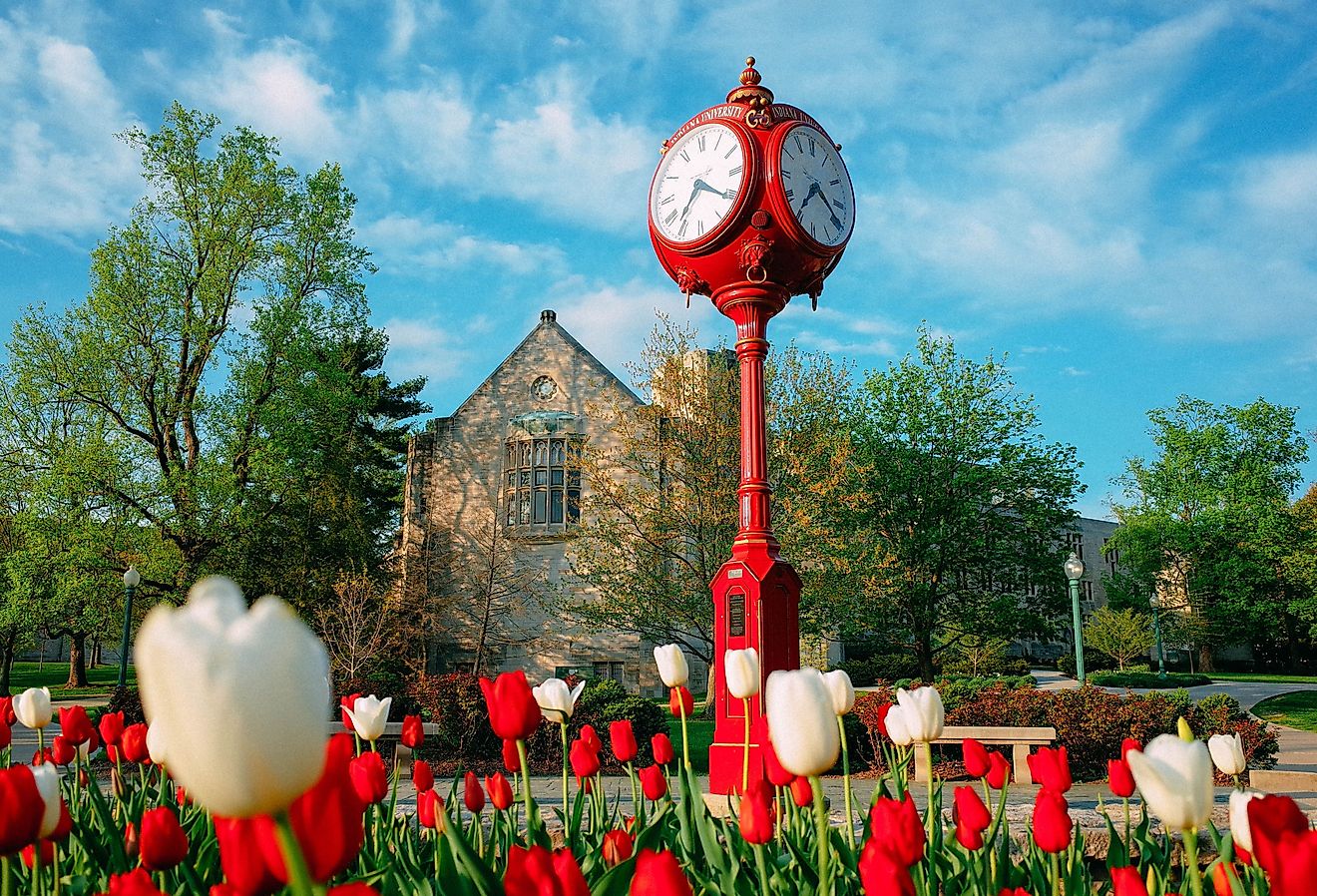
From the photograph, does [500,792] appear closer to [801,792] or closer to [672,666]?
[672,666]

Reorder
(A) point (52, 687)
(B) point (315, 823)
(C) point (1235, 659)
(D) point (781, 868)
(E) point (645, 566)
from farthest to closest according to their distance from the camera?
(C) point (1235, 659) < (A) point (52, 687) < (E) point (645, 566) < (D) point (781, 868) < (B) point (315, 823)

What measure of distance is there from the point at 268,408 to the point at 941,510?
54.0ft

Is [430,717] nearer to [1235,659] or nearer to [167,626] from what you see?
[167,626]

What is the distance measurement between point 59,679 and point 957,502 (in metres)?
31.9

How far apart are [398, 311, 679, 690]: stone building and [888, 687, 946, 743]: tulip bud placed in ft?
67.8

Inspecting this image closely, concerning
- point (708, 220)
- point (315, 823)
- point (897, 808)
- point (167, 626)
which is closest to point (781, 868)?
point (897, 808)

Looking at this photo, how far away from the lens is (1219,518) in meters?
36.4

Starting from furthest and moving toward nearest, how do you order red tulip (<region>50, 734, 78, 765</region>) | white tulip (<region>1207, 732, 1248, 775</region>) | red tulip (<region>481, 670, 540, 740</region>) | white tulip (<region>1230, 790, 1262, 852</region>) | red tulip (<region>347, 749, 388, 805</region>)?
1. red tulip (<region>50, 734, 78, 765</region>)
2. white tulip (<region>1207, 732, 1248, 775</region>)
3. red tulip (<region>347, 749, 388, 805</region>)
4. red tulip (<region>481, 670, 540, 740</region>)
5. white tulip (<region>1230, 790, 1262, 852</region>)

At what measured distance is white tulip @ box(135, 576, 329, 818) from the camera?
2.72ft

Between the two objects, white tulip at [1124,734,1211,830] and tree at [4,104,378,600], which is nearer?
white tulip at [1124,734,1211,830]

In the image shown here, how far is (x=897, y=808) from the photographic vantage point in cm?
190

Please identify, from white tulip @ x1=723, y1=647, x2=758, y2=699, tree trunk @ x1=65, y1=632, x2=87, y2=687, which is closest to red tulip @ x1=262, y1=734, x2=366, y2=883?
white tulip @ x1=723, y1=647, x2=758, y2=699

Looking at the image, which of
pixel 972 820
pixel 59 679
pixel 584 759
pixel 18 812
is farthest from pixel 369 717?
pixel 59 679

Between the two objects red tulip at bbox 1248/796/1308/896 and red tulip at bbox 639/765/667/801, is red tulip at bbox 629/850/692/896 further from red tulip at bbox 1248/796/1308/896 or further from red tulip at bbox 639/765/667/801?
red tulip at bbox 639/765/667/801
